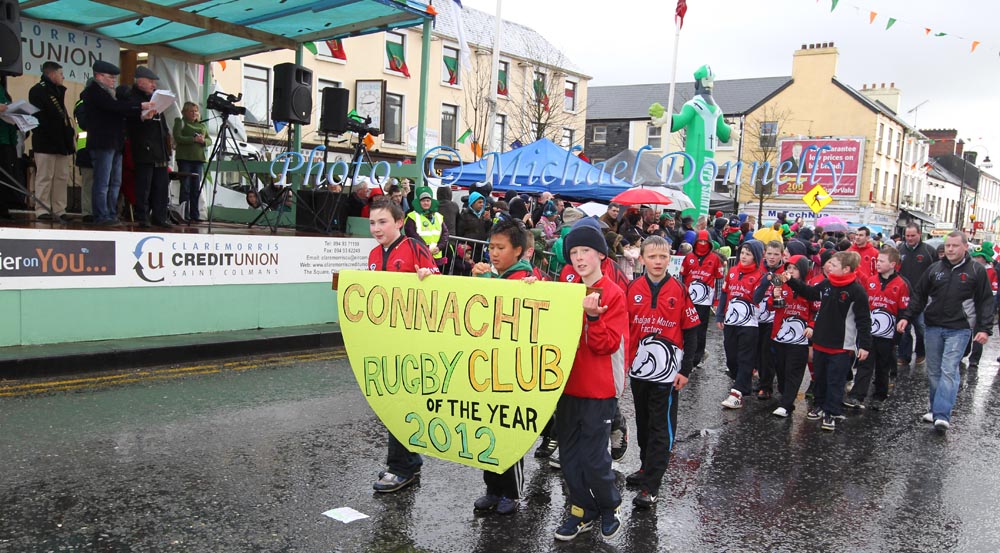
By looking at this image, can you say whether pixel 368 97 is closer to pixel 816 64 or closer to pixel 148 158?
pixel 148 158

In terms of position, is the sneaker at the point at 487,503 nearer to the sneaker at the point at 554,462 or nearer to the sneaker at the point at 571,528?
the sneaker at the point at 571,528

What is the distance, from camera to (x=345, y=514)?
435 cm

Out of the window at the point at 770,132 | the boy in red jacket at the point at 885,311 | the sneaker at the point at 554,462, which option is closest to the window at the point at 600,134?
the window at the point at 770,132

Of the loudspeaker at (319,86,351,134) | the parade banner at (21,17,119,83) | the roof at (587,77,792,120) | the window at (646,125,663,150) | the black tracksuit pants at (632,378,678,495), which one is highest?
the roof at (587,77,792,120)

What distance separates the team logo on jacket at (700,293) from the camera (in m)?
9.36

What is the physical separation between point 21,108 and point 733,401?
28.5 ft

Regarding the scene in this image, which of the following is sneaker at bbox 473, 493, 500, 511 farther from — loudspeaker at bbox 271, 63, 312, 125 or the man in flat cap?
loudspeaker at bbox 271, 63, 312, 125

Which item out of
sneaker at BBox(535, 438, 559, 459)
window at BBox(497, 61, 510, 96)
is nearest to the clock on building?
window at BBox(497, 61, 510, 96)

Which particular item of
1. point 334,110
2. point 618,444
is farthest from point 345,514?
point 334,110

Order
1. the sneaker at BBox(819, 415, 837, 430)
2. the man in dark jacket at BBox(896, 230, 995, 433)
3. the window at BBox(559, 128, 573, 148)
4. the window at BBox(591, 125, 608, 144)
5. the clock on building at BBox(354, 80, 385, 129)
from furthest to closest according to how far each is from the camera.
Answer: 1. the window at BBox(591, 125, 608, 144)
2. the window at BBox(559, 128, 573, 148)
3. the clock on building at BBox(354, 80, 385, 129)
4. the man in dark jacket at BBox(896, 230, 995, 433)
5. the sneaker at BBox(819, 415, 837, 430)

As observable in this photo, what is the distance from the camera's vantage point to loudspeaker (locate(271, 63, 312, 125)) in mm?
11867

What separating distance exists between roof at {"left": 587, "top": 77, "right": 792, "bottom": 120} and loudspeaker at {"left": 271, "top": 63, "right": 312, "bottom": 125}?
37982 mm

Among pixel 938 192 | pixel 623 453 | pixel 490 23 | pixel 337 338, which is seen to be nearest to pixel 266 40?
pixel 337 338

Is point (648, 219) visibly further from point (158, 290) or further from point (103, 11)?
point (103, 11)
